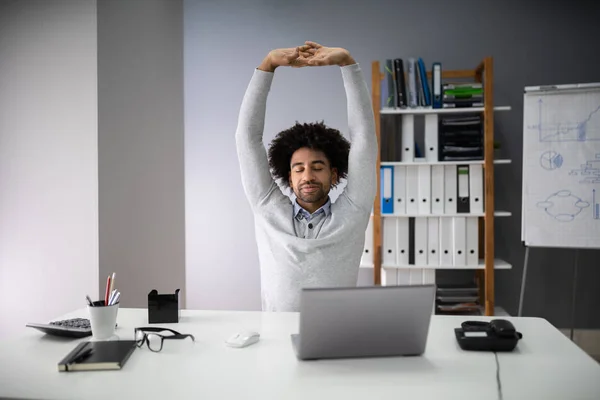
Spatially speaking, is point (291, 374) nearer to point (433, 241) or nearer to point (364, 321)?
point (364, 321)

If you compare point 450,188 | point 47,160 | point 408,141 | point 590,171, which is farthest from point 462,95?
point 47,160

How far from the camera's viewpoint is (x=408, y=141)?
340 centimetres

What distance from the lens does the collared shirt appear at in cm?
186

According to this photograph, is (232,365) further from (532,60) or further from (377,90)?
(532,60)

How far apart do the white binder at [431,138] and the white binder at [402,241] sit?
0.44m

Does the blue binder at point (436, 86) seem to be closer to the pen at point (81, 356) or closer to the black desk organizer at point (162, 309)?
the black desk organizer at point (162, 309)

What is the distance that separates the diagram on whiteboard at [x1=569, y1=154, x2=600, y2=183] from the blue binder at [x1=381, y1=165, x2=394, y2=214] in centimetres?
110

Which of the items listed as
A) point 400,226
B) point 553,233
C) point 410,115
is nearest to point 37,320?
point 400,226

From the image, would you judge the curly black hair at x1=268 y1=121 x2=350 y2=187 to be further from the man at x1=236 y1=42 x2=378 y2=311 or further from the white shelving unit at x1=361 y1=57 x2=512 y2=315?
the white shelving unit at x1=361 y1=57 x2=512 y2=315

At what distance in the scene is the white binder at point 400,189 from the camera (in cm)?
341

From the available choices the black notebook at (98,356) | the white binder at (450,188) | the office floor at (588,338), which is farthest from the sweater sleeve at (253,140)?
the office floor at (588,338)

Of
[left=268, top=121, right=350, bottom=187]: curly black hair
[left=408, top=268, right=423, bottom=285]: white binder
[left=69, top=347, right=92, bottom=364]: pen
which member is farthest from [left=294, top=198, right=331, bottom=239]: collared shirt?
[left=408, top=268, right=423, bottom=285]: white binder

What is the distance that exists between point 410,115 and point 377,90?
0.26 m

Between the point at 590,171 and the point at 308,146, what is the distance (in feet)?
6.78
